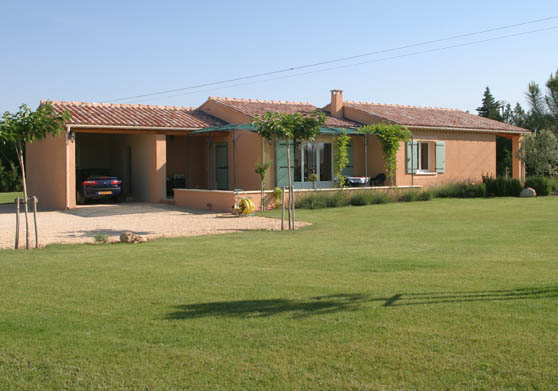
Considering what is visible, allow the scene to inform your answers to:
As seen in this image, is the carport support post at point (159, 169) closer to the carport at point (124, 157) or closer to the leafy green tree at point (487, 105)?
the carport at point (124, 157)

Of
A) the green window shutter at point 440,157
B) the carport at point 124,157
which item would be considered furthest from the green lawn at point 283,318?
the green window shutter at point 440,157

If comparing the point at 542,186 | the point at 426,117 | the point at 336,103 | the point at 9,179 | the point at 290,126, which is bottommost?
the point at 542,186

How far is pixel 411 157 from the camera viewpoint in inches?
981

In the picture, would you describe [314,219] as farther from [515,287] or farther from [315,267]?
[515,287]

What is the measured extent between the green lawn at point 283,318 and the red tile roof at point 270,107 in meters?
14.8

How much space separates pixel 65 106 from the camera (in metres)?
21.6

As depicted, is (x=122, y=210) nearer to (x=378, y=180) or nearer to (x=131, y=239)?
(x=131, y=239)

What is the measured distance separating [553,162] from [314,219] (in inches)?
664

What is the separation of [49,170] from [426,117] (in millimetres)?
16885

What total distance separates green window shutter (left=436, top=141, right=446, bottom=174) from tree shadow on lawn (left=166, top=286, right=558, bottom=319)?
65.9 feet

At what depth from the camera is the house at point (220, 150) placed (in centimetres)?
2091

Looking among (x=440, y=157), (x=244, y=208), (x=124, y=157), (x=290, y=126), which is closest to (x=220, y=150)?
(x=124, y=157)

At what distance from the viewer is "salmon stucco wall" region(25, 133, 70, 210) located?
20281 millimetres

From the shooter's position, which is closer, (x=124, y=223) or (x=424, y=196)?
(x=124, y=223)
